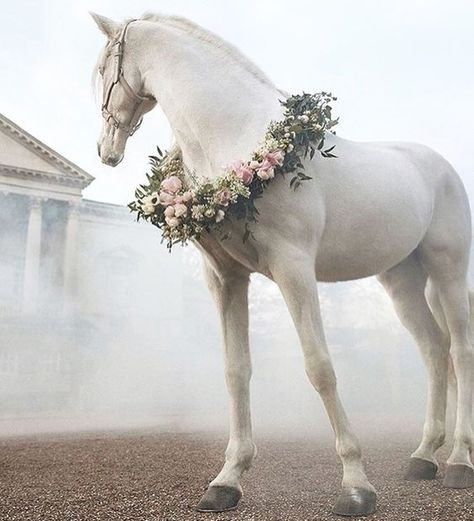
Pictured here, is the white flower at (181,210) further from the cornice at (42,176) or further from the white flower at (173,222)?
the cornice at (42,176)

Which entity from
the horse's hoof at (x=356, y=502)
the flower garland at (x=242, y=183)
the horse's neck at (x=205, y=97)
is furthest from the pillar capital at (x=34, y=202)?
the horse's hoof at (x=356, y=502)

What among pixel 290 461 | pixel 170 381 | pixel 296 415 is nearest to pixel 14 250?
pixel 170 381

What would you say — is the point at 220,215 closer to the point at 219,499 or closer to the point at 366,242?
the point at 366,242

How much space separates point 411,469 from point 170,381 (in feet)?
44.3

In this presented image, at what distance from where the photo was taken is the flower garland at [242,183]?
336 centimetres

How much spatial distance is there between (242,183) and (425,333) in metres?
2.42

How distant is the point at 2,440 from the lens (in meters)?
8.52

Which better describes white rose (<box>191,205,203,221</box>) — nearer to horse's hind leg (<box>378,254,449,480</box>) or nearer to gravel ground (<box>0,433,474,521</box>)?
gravel ground (<box>0,433,474,521</box>)

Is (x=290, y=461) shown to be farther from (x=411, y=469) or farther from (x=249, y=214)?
(x=249, y=214)

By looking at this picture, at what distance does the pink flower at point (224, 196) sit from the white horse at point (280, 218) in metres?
0.18

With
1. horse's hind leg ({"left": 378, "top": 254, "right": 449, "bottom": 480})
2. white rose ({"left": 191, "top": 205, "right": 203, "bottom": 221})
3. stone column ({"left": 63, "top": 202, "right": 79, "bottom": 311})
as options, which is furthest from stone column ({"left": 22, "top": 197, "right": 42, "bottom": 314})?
white rose ({"left": 191, "top": 205, "right": 203, "bottom": 221})

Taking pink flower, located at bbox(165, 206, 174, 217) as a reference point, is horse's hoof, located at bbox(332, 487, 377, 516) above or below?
below

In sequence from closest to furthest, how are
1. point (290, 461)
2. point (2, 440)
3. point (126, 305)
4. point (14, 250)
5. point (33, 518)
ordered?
point (33, 518) → point (290, 461) → point (2, 440) → point (126, 305) → point (14, 250)

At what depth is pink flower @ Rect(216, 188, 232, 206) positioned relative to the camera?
332cm
